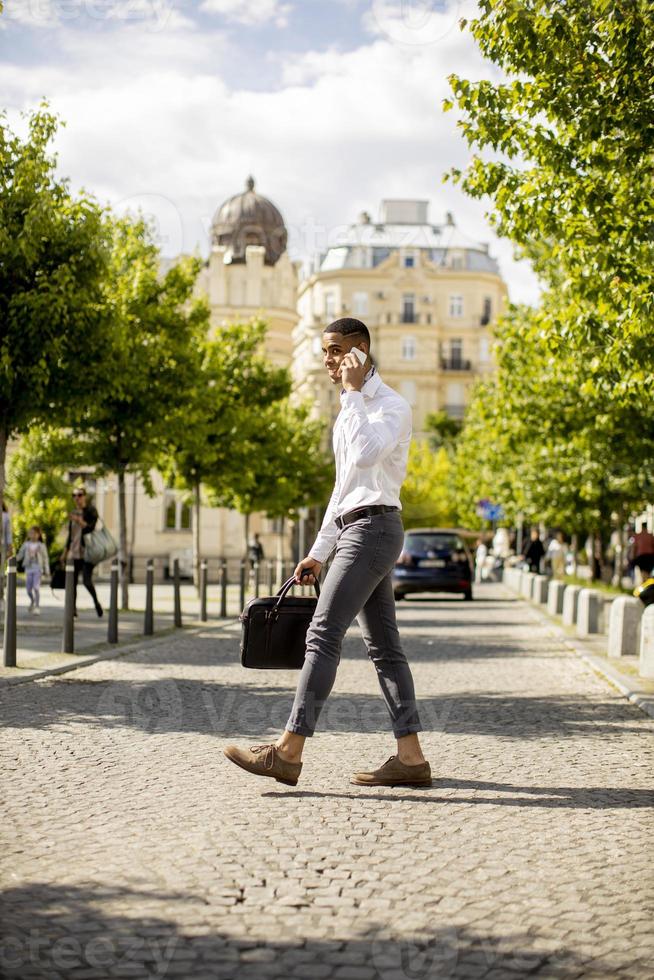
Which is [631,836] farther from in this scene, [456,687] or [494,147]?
[494,147]

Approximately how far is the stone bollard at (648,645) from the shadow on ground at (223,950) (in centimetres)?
852

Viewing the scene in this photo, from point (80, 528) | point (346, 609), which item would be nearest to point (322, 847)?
point (346, 609)

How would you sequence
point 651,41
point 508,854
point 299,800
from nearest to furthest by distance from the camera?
point 508,854 → point 299,800 → point 651,41

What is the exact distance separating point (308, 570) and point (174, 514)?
172ft

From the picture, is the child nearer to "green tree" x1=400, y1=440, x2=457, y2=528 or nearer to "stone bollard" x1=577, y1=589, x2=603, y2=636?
"stone bollard" x1=577, y1=589, x2=603, y2=636

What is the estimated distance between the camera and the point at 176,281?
24000 mm

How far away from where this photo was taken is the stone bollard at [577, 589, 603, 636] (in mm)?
19391

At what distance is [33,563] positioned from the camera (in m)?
23.2

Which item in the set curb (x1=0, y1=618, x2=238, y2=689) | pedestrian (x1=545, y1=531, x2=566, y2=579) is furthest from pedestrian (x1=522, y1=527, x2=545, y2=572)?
curb (x1=0, y1=618, x2=238, y2=689)

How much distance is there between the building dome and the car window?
122 feet

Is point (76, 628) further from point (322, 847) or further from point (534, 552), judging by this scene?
point (534, 552)

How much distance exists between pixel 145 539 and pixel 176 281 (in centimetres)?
3486

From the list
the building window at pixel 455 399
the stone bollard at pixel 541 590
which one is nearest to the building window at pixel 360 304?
the building window at pixel 455 399

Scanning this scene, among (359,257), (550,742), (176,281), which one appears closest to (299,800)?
(550,742)
